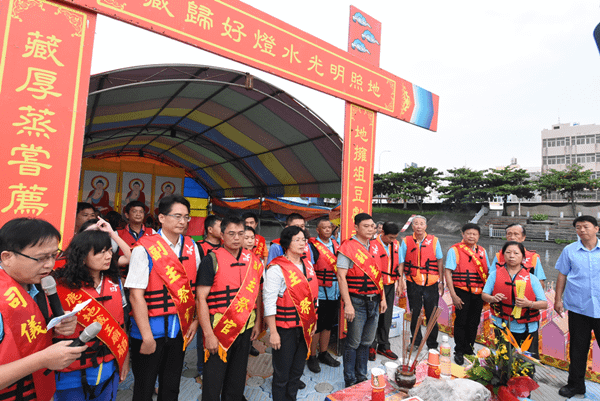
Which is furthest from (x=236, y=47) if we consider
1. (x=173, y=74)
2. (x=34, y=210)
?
(x=34, y=210)

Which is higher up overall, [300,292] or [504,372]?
[300,292]

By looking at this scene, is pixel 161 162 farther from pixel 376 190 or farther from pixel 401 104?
pixel 376 190

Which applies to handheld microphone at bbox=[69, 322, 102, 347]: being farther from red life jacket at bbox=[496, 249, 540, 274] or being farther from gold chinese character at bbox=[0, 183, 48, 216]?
red life jacket at bbox=[496, 249, 540, 274]

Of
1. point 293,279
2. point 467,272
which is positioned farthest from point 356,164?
point 293,279

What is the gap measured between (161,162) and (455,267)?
9836 millimetres

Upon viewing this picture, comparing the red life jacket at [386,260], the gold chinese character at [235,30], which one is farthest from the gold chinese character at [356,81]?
the red life jacket at [386,260]

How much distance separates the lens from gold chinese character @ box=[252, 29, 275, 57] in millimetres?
3426

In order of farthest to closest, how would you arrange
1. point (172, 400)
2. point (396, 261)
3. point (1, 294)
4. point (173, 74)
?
point (396, 261) < point (173, 74) < point (172, 400) < point (1, 294)

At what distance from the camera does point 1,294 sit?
1324 mm

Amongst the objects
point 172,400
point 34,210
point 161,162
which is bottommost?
point 172,400

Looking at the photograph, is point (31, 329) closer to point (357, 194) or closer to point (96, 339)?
point (96, 339)

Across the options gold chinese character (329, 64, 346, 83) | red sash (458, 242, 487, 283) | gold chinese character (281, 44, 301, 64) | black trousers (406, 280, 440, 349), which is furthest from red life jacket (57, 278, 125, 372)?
red sash (458, 242, 487, 283)

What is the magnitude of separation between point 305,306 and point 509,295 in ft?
7.99

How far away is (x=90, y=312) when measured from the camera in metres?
1.87
